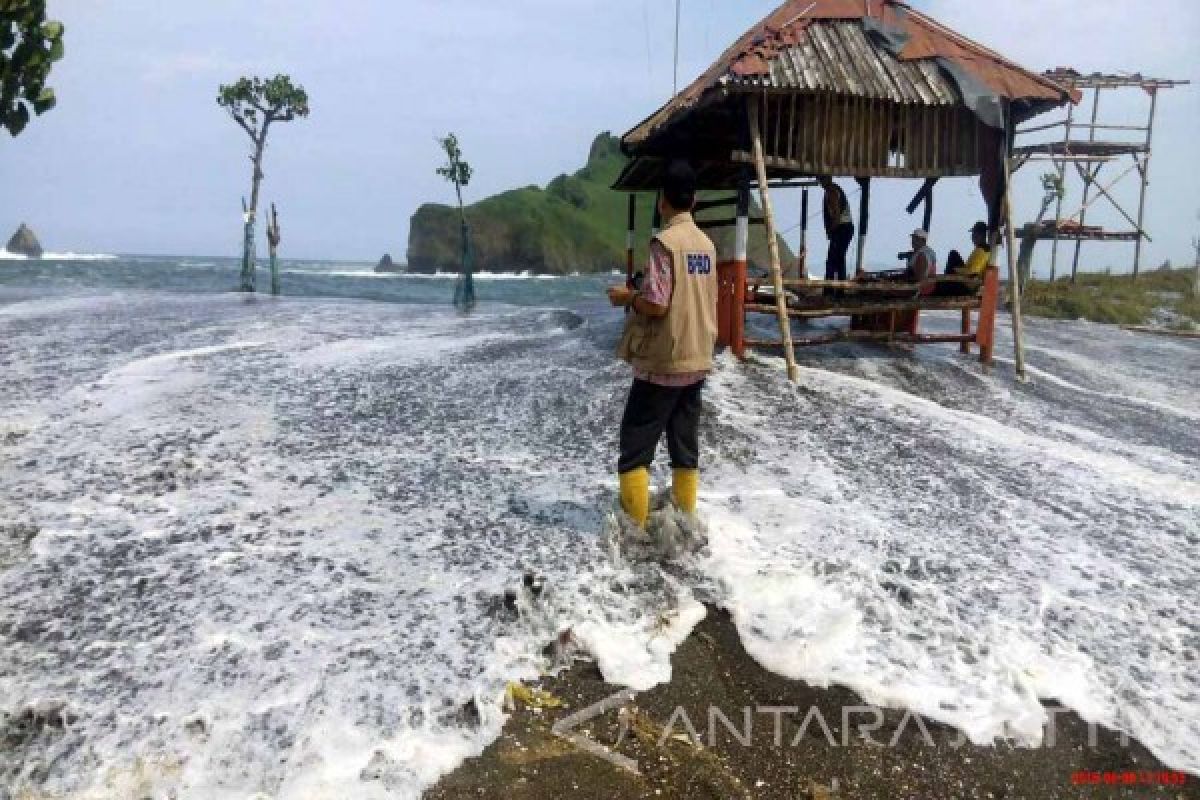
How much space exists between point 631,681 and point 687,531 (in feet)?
4.47

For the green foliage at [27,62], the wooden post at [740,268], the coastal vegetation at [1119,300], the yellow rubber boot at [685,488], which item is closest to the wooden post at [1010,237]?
the wooden post at [740,268]

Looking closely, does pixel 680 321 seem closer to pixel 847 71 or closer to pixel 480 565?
pixel 480 565

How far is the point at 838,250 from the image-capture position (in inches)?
506

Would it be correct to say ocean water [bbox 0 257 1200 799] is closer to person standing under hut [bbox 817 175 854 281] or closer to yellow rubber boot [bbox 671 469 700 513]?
yellow rubber boot [bbox 671 469 700 513]

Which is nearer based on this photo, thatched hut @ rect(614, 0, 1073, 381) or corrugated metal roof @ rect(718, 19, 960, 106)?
corrugated metal roof @ rect(718, 19, 960, 106)

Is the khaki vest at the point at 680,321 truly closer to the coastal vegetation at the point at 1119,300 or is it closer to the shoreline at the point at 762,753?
the shoreline at the point at 762,753

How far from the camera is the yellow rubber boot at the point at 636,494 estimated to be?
16.1 feet

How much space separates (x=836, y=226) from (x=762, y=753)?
10.6 metres

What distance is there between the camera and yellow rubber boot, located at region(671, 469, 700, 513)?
5090mm

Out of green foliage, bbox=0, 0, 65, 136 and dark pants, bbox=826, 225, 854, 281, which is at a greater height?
green foliage, bbox=0, 0, 65, 136

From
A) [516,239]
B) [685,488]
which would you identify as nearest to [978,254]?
[685,488]

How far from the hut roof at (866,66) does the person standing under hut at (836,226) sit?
2.47m

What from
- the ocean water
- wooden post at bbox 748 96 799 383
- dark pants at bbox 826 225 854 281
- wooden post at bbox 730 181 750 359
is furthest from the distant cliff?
the ocean water

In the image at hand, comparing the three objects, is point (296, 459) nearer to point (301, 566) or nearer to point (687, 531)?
point (301, 566)
